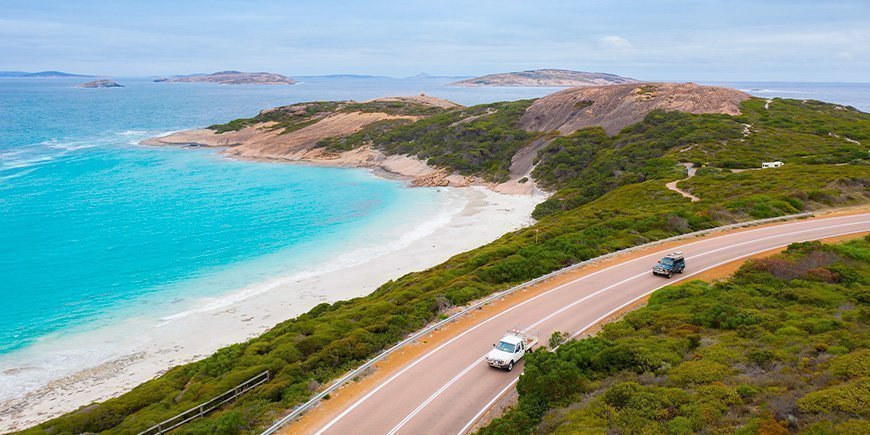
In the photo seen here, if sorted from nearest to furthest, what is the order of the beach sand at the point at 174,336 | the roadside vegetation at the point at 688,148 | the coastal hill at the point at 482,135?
the beach sand at the point at 174,336 < the roadside vegetation at the point at 688,148 < the coastal hill at the point at 482,135

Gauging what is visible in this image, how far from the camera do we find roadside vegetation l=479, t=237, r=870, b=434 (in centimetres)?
1399

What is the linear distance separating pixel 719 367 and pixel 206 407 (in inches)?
731

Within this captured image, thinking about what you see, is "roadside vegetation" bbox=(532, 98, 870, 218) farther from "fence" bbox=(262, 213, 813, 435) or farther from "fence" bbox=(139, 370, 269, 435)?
"fence" bbox=(139, 370, 269, 435)

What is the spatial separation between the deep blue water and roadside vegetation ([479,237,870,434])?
30859 mm

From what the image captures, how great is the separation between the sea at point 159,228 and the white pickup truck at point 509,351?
26067mm

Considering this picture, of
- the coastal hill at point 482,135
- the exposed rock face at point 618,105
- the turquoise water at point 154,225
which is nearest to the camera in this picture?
the turquoise water at point 154,225

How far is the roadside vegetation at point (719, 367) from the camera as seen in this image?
45.9ft

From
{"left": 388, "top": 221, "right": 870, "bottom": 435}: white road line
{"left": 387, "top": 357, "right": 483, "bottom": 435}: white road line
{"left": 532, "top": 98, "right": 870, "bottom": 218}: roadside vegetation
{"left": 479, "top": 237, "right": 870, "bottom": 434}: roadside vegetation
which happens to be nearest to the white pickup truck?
{"left": 387, "top": 357, "right": 483, "bottom": 435}: white road line

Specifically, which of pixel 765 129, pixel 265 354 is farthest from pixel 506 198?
pixel 265 354

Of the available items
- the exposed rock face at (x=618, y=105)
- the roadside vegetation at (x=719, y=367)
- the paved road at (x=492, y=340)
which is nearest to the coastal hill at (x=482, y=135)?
the exposed rock face at (x=618, y=105)

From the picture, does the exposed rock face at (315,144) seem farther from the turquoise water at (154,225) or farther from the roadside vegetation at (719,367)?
the roadside vegetation at (719,367)

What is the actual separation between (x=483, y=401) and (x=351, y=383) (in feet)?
17.6

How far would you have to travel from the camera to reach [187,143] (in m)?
127

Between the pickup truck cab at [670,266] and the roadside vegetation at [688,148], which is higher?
the roadside vegetation at [688,148]
